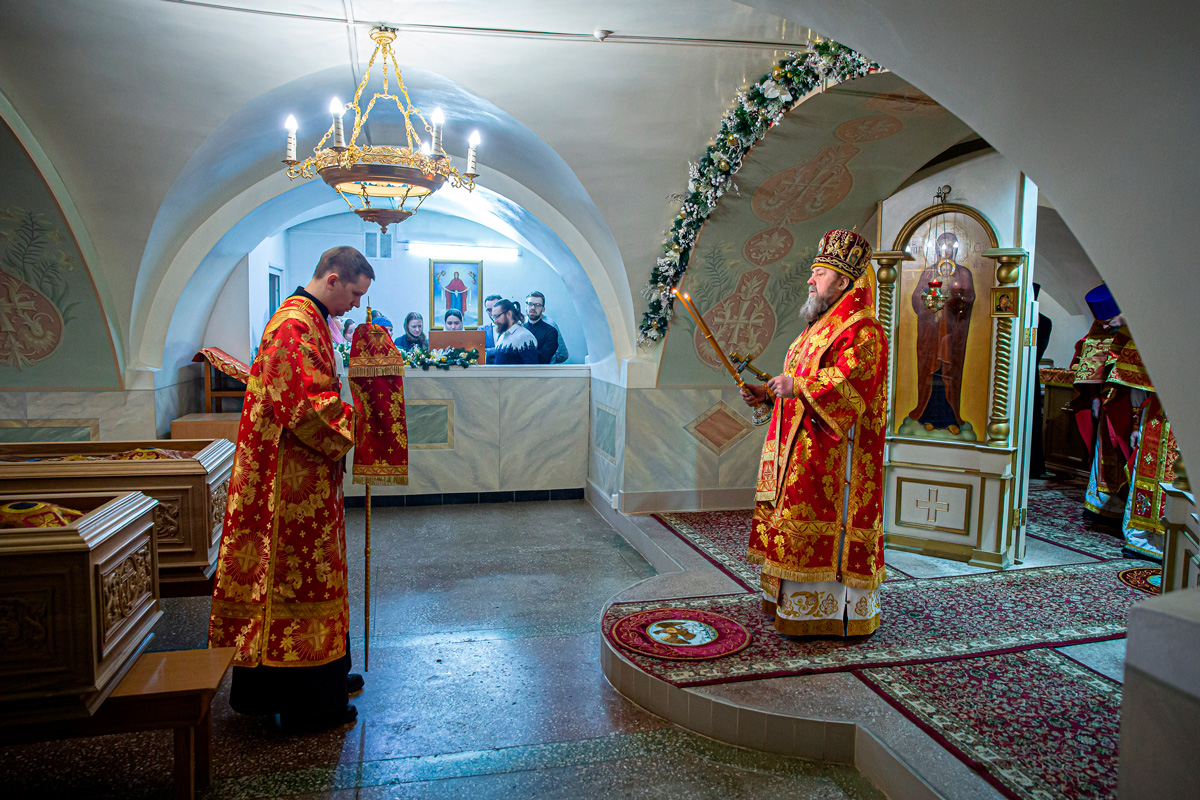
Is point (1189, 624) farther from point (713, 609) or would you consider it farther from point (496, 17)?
point (496, 17)

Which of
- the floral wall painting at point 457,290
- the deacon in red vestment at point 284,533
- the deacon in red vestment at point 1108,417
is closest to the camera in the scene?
the deacon in red vestment at point 284,533

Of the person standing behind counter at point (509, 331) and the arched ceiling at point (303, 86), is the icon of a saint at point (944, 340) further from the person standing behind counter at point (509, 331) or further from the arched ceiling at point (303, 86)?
the person standing behind counter at point (509, 331)

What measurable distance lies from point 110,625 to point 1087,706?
3463 millimetres

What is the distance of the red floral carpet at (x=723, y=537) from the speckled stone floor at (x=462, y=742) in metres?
0.92

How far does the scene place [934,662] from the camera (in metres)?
3.61

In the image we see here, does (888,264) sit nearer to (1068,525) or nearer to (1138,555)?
(1138,555)

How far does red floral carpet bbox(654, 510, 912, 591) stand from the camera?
197 inches

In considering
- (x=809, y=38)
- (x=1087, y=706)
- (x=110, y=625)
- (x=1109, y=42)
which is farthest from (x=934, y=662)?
(x=809, y=38)

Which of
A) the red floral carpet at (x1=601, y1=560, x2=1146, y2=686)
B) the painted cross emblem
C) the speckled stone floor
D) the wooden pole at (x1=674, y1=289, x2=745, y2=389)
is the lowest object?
the speckled stone floor

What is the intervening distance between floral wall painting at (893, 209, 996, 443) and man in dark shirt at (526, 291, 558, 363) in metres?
5.06

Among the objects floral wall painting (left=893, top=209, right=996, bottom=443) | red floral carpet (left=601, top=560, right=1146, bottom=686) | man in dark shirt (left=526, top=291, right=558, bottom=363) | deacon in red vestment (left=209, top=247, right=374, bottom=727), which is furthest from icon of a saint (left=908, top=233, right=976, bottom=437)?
man in dark shirt (left=526, top=291, right=558, bottom=363)

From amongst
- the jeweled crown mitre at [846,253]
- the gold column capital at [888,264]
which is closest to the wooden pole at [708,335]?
the jeweled crown mitre at [846,253]

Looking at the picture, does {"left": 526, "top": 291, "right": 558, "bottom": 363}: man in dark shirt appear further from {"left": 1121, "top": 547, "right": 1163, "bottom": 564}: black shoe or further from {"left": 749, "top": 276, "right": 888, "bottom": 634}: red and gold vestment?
{"left": 749, "top": 276, "right": 888, "bottom": 634}: red and gold vestment

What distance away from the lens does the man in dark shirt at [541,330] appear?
9969 millimetres
